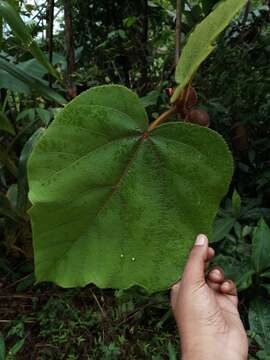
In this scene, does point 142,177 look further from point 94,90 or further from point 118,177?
point 94,90

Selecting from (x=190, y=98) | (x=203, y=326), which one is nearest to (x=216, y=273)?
(x=203, y=326)

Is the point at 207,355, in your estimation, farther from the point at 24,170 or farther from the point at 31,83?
the point at 31,83

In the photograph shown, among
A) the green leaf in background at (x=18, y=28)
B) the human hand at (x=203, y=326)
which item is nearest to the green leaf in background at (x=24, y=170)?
the green leaf in background at (x=18, y=28)

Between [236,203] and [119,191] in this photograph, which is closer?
[119,191]

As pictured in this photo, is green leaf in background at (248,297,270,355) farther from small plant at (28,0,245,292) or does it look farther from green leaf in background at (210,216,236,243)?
A: small plant at (28,0,245,292)

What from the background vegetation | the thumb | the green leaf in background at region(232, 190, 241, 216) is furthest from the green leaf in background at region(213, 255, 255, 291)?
the thumb

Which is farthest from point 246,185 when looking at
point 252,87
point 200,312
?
point 200,312

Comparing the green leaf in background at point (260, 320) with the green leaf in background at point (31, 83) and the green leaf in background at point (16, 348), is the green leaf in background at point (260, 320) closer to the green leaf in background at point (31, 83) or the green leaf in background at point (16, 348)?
the green leaf in background at point (16, 348)
